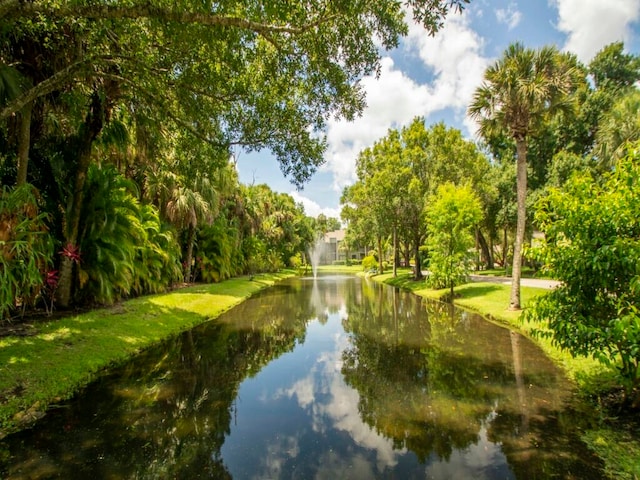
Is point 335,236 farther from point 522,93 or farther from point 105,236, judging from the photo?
point 105,236

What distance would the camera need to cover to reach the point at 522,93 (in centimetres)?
1264

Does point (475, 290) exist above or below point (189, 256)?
below

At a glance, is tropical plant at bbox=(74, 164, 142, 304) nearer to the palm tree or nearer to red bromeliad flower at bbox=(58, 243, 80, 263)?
red bromeliad flower at bbox=(58, 243, 80, 263)

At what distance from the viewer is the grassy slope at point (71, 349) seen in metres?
5.64

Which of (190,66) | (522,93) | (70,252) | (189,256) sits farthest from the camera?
(189,256)

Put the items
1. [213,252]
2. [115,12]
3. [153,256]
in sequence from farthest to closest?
[213,252], [153,256], [115,12]

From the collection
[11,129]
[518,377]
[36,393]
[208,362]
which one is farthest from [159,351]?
[518,377]

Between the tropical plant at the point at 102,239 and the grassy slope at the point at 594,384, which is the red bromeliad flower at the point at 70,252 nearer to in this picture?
the tropical plant at the point at 102,239

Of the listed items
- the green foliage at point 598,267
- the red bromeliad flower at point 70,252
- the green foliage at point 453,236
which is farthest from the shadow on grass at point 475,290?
the red bromeliad flower at point 70,252

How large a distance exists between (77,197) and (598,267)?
1336cm

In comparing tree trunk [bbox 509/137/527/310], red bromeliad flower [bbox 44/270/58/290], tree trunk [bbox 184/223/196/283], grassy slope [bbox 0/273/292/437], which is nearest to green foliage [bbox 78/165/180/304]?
red bromeliad flower [bbox 44/270/58/290]

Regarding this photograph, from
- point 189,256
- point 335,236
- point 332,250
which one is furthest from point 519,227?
point 335,236

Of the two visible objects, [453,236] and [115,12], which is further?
[453,236]

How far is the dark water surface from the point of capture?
13.8 feet
